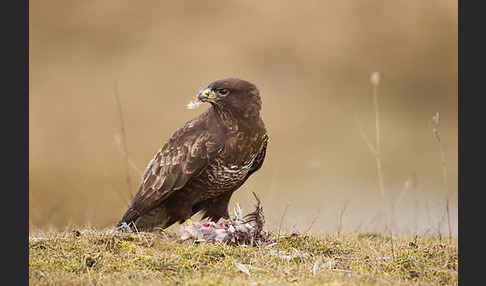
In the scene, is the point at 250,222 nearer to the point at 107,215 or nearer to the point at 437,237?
the point at 437,237

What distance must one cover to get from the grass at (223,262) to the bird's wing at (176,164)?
1.98 feet

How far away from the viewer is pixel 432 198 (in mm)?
11344

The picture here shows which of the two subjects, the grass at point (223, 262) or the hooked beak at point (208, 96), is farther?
the hooked beak at point (208, 96)

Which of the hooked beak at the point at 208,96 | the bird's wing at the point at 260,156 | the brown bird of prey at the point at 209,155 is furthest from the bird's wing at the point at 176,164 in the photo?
the bird's wing at the point at 260,156

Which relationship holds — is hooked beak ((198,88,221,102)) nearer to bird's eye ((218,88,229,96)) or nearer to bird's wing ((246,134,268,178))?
bird's eye ((218,88,229,96))

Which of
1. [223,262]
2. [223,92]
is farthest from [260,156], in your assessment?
[223,262]

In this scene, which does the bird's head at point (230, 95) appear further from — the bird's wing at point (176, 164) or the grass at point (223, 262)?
the grass at point (223, 262)

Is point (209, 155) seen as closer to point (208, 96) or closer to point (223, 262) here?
point (208, 96)

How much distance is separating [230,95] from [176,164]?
0.83 meters

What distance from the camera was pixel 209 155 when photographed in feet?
19.5

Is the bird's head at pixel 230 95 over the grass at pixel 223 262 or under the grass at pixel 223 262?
over

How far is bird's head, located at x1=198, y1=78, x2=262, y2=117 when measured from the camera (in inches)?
237

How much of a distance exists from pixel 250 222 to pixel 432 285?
1647 mm

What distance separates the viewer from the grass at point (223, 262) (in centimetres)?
447
